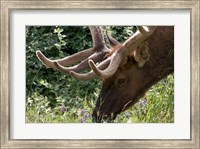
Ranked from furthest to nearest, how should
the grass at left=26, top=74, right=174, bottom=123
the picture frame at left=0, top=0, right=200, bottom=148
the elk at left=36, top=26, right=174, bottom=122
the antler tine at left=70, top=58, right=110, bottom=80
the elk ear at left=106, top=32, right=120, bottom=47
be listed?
1. the elk ear at left=106, top=32, right=120, bottom=47
2. the elk at left=36, top=26, right=174, bottom=122
3. the antler tine at left=70, top=58, right=110, bottom=80
4. the grass at left=26, top=74, right=174, bottom=123
5. the picture frame at left=0, top=0, right=200, bottom=148

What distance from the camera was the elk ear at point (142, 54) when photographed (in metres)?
6.09

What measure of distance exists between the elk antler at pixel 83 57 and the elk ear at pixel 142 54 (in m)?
0.24

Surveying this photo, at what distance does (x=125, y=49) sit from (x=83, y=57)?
12.7 inches

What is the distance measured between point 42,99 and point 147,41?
0.96 metres

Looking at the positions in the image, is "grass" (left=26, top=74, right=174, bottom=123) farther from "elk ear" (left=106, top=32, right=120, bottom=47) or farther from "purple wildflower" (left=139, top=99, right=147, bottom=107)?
"elk ear" (left=106, top=32, right=120, bottom=47)

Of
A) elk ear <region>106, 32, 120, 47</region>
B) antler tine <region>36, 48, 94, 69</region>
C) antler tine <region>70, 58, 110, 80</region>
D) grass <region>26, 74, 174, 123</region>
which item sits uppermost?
elk ear <region>106, 32, 120, 47</region>

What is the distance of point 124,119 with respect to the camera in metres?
5.58

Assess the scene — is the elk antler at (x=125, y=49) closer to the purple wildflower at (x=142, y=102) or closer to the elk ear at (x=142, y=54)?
the elk ear at (x=142, y=54)

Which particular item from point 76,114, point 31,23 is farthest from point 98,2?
point 76,114

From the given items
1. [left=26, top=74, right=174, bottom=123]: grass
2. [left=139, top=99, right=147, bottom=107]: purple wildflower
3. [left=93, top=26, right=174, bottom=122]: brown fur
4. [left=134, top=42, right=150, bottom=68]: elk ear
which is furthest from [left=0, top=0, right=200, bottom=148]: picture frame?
[left=134, top=42, right=150, bottom=68]: elk ear

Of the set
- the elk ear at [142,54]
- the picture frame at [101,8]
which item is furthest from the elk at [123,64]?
the picture frame at [101,8]

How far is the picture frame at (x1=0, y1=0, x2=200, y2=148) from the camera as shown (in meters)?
5.27

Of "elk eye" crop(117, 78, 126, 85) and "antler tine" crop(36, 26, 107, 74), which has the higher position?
"antler tine" crop(36, 26, 107, 74)

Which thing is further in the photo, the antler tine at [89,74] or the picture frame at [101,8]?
the antler tine at [89,74]
